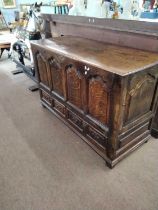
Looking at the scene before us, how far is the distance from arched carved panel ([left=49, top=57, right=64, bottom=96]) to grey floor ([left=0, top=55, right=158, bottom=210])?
1.54 feet

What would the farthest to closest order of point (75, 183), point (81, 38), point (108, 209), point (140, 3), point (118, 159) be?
1. point (81, 38)
2. point (140, 3)
3. point (118, 159)
4. point (75, 183)
5. point (108, 209)

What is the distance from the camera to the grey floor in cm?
129

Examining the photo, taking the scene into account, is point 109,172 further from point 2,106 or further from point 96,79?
point 2,106

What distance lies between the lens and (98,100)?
Result: 4.50 feet

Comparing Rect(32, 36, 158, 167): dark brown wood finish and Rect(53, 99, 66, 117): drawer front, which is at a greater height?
Rect(32, 36, 158, 167): dark brown wood finish

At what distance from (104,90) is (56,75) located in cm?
73

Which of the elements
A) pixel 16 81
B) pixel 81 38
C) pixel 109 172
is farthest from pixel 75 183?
pixel 16 81

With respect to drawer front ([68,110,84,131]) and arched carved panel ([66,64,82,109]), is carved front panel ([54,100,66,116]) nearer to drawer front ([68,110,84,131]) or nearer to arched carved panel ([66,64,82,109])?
drawer front ([68,110,84,131])

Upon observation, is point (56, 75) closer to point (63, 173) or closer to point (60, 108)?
point (60, 108)

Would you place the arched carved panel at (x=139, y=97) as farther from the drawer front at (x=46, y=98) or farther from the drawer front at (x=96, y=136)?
the drawer front at (x=46, y=98)

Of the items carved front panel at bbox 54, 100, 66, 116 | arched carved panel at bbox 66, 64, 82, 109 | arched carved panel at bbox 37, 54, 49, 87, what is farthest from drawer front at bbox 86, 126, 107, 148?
arched carved panel at bbox 37, 54, 49, 87

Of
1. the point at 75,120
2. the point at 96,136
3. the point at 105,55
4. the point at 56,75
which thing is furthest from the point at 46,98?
the point at 105,55

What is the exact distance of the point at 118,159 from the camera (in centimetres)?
153

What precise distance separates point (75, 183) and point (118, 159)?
430 mm
